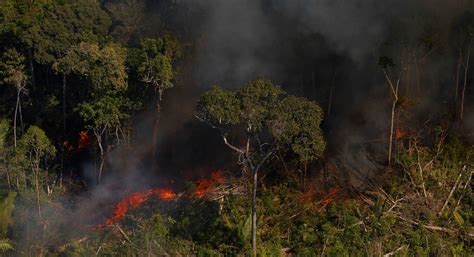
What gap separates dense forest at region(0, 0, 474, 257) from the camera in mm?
18094

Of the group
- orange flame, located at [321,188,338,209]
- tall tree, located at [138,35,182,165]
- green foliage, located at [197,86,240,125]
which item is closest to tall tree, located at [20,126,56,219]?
tall tree, located at [138,35,182,165]

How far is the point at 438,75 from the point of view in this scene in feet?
76.6

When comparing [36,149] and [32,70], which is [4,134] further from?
[36,149]

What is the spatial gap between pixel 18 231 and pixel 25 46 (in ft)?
23.5

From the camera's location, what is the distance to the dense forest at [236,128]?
1809 centimetres

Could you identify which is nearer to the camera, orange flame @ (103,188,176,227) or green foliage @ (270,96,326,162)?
green foliage @ (270,96,326,162)

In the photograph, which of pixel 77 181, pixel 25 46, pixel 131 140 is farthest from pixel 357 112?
pixel 25 46

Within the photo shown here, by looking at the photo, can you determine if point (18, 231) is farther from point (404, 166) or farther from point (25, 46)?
point (404, 166)

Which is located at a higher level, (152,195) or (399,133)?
(399,133)

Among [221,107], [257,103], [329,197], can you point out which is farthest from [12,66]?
[329,197]

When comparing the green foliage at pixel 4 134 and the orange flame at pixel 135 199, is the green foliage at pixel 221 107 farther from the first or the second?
the green foliage at pixel 4 134

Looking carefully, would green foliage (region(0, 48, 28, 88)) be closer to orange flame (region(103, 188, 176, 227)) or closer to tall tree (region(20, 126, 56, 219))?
tall tree (region(20, 126, 56, 219))

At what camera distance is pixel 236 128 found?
21938 mm

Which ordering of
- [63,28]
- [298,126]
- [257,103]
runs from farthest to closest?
1. [63,28]
2. [257,103]
3. [298,126]
